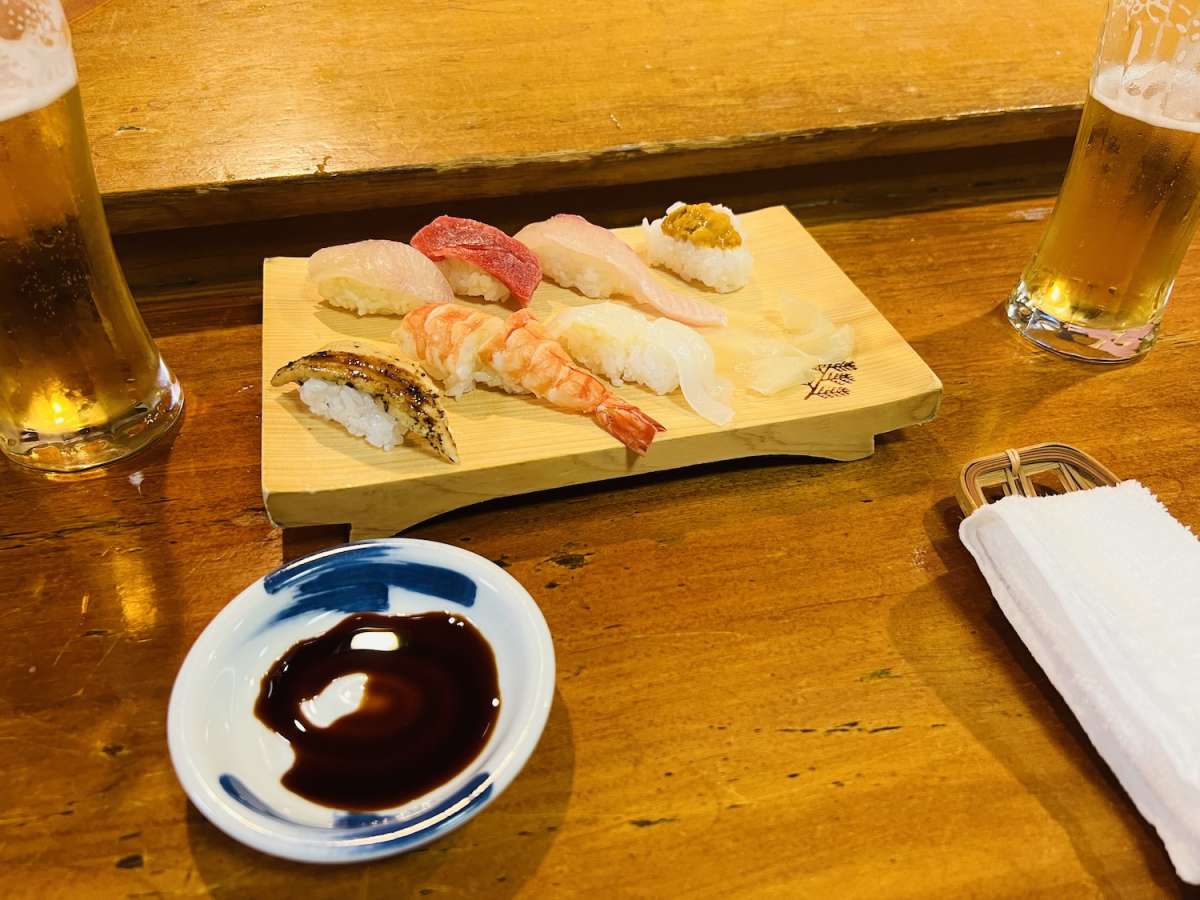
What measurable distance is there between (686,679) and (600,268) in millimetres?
835

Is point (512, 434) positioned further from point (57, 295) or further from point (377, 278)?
point (57, 295)

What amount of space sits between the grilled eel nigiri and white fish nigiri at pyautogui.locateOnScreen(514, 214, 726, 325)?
47 cm

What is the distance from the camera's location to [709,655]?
1.20m

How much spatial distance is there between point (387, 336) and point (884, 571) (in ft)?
3.03

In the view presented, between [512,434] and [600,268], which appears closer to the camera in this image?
[512,434]

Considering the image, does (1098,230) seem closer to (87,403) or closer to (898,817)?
(898,817)

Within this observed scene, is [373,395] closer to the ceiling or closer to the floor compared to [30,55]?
closer to the floor

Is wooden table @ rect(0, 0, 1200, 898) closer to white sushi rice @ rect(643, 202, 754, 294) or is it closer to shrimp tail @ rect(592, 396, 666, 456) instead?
shrimp tail @ rect(592, 396, 666, 456)

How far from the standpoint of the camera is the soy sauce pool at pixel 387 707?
944 millimetres

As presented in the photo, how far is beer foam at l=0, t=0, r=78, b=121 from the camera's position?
1111mm

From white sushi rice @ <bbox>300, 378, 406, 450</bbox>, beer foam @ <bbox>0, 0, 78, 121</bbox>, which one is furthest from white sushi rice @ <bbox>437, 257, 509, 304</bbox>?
beer foam @ <bbox>0, 0, 78, 121</bbox>

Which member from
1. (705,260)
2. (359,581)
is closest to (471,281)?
(705,260)

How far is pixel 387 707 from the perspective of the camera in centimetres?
102

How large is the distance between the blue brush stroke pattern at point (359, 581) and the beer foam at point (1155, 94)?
131cm
